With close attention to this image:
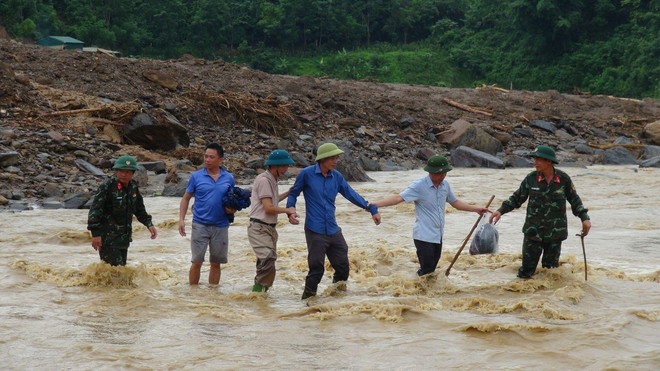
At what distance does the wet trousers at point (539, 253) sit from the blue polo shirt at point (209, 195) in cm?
308

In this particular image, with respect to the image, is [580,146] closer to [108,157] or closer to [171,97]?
[171,97]

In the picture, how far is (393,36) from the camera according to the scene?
60594 mm

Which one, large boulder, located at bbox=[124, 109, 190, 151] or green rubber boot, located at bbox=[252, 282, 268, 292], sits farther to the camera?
large boulder, located at bbox=[124, 109, 190, 151]

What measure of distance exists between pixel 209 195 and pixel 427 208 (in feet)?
7.23

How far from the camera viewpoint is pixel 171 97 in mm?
26703

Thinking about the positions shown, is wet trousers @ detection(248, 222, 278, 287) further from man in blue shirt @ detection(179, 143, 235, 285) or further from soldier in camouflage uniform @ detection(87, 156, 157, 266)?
soldier in camouflage uniform @ detection(87, 156, 157, 266)

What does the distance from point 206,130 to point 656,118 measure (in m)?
20.2

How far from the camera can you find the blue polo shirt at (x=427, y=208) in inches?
354

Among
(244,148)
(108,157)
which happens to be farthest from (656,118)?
(108,157)

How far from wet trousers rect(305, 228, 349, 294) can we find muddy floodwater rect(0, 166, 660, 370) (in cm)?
28

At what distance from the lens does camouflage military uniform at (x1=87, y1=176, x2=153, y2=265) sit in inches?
Result: 347

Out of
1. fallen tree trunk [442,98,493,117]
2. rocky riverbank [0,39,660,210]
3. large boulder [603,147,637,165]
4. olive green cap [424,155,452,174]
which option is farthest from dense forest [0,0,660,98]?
olive green cap [424,155,452,174]

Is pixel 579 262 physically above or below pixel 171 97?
below

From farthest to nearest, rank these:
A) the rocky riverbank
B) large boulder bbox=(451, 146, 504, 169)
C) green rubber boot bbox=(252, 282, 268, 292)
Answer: large boulder bbox=(451, 146, 504, 169), the rocky riverbank, green rubber boot bbox=(252, 282, 268, 292)
